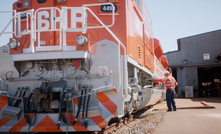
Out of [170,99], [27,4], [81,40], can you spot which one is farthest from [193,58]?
[81,40]

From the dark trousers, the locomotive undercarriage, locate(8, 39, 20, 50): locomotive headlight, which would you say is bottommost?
the dark trousers

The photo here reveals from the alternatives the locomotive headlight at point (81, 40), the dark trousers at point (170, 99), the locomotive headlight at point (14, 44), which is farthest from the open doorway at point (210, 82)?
the locomotive headlight at point (14, 44)

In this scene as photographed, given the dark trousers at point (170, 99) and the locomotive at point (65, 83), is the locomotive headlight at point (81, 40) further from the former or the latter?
the dark trousers at point (170, 99)

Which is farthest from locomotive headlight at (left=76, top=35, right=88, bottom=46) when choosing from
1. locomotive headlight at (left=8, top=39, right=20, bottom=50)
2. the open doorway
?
the open doorway

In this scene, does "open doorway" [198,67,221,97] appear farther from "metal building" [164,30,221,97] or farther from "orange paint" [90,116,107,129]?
"orange paint" [90,116,107,129]

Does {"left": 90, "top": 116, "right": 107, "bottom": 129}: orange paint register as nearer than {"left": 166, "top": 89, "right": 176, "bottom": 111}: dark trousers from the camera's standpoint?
Yes

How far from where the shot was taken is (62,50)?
4.39m

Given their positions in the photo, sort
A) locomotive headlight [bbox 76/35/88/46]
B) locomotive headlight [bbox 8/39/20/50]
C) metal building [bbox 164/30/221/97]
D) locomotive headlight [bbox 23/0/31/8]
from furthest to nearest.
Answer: metal building [bbox 164/30/221/97] < locomotive headlight [bbox 23/0/31/8] < locomotive headlight [bbox 8/39/20/50] < locomotive headlight [bbox 76/35/88/46]

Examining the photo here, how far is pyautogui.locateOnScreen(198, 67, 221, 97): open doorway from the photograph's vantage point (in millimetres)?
29819

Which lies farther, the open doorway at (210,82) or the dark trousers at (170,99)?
the open doorway at (210,82)

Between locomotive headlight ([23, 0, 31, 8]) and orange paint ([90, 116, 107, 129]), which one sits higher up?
locomotive headlight ([23, 0, 31, 8])

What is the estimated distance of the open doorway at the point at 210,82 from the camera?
97.8 feet

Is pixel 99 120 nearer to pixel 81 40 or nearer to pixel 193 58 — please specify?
pixel 81 40

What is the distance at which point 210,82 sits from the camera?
32031 millimetres
